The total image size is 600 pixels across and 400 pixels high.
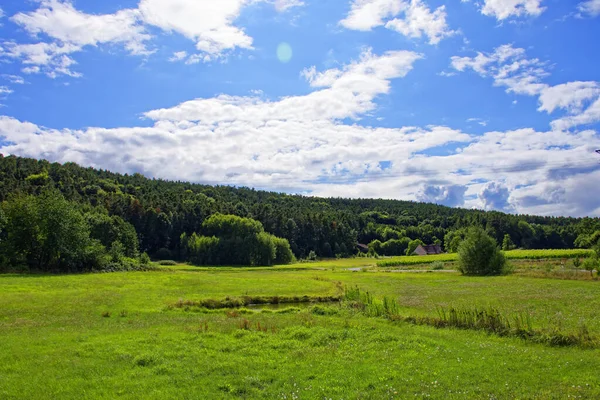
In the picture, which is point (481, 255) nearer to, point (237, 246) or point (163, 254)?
point (237, 246)

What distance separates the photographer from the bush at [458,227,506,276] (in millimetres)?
79375

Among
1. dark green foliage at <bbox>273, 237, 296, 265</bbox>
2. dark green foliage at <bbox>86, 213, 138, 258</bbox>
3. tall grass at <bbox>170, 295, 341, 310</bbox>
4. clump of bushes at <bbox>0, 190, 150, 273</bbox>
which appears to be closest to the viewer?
tall grass at <bbox>170, 295, 341, 310</bbox>

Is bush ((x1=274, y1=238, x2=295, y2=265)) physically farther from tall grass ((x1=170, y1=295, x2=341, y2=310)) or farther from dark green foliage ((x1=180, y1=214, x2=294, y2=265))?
tall grass ((x1=170, y1=295, x2=341, y2=310))

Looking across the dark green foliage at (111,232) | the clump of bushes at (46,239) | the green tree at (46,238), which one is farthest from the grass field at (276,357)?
the dark green foliage at (111,232)

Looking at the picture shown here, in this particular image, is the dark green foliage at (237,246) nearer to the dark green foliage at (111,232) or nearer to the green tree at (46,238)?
the dark green foliage at (111,232)

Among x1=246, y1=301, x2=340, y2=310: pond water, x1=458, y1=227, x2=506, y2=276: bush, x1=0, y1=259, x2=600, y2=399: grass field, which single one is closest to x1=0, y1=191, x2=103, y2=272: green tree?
x1=0, y1=259, x2=600, y2=399: grass field

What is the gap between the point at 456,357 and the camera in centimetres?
2064

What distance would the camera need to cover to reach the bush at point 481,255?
260 feet

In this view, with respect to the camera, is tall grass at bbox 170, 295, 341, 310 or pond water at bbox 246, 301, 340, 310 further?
pond water at bbox 246, 301, 340, 310

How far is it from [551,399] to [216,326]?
20.9m

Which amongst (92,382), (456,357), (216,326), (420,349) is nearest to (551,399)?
(456,357)

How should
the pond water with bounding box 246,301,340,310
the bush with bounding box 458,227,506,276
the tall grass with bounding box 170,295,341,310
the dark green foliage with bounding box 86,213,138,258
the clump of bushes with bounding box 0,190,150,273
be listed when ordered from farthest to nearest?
the dark green foliage with bounding box 86,213,138,258, the bush with bounding box 458,227,506,276, the clump of bushes with bounding box 0,190,150,273, the pond water with bounding box 246,301,340,310, the tall grass with bounding box 170,295,341,310

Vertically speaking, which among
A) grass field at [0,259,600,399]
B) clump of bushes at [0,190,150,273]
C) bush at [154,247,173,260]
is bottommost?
bush at [154,247,173,260]

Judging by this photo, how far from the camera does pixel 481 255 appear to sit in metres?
80.3
